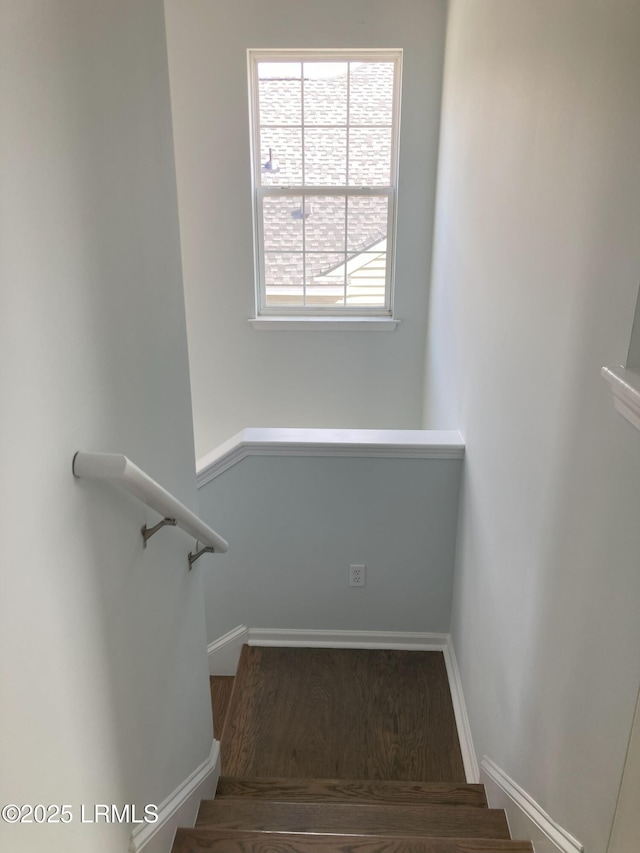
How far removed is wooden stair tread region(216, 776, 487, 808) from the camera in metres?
1.97

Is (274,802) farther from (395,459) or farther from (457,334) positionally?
(457,334)

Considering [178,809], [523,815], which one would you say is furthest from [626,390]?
[178,809]

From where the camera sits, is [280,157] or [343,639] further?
[280,157]

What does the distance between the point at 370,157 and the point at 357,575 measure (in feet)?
7.91

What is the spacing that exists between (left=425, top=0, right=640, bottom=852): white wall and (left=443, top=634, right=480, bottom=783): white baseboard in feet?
0.38

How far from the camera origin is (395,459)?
2.52 meters

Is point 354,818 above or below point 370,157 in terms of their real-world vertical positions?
below

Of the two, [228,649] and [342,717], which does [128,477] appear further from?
[228,649]

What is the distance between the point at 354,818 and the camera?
1791 mm

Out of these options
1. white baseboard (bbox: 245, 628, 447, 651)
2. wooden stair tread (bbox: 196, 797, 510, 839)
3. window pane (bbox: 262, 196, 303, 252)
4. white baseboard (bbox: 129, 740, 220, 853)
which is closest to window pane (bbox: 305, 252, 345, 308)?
window pane (bbox: 262, 196, 303, 252)

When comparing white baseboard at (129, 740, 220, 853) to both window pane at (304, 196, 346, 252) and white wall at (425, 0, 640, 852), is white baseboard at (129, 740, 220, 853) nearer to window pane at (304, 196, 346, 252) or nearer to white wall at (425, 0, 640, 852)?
white wall at (425, 0, 640, 852)

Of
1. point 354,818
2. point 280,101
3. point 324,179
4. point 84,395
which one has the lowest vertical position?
point 354,818

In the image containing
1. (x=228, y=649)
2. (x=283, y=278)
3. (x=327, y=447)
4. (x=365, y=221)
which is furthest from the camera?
(x=283, y=278)

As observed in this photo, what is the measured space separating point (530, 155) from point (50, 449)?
1361mm
